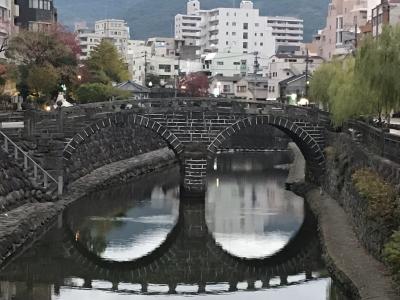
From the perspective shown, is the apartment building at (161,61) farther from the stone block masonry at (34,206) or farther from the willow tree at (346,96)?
the willow tree at (346,96)

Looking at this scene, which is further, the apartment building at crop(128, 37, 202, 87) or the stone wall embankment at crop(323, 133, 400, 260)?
the apartment building at crop(128, 37, 202, 87)

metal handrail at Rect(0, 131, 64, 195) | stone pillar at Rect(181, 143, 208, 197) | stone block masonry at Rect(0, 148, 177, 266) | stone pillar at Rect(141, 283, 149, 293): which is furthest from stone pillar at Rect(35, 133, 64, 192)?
stone pillar at Rect(141, 283, 149, 293)

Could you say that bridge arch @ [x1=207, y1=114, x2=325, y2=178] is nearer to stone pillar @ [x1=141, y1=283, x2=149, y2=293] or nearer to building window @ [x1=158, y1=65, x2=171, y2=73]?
stone pillar @ [x1=141, y1=283, x2=149, y2=293]

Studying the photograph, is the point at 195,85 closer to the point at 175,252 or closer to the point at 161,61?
the point at 161,61

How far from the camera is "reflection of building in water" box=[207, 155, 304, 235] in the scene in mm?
34281

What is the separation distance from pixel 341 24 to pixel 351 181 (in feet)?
217

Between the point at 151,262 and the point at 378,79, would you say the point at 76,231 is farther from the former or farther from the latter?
the point at 378,79

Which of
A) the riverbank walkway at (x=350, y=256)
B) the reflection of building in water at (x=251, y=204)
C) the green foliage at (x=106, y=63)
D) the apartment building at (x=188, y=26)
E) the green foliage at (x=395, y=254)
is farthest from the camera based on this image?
the apartment building at (x=188, y=26)

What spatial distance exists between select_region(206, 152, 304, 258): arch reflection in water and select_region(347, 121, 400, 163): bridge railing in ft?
17.8

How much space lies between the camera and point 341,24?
92.1 metres

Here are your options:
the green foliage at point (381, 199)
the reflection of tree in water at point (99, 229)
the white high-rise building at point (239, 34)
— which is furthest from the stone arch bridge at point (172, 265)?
the white high-rise building at point (239, 34)

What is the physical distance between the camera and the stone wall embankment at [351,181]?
21781 millimetres

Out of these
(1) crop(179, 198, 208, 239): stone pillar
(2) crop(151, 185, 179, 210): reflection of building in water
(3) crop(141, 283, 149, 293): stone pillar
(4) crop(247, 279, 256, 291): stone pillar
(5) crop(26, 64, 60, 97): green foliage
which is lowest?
(4) crop(247, 279, 256, 291): stone pillar

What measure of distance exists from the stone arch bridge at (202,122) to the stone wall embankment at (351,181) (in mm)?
2026
